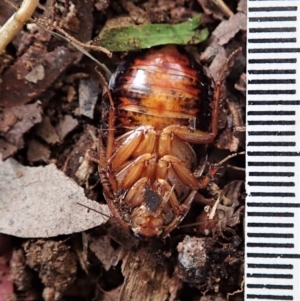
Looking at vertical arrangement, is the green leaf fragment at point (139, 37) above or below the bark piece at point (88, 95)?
above

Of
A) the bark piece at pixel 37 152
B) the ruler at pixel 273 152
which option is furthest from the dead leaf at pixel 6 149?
the ruler at pixel 273 152

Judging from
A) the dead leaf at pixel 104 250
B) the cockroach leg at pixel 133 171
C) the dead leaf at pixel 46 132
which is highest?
the dead leaf at pixel 46 132

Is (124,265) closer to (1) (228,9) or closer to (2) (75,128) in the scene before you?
(2) (75,128)

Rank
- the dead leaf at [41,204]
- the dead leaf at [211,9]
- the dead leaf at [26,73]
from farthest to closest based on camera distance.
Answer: the dead leaf at [211,9] < the dead leaf at [26,73] < the dead leaf at [41,204]

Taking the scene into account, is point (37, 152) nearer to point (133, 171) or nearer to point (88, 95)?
point (88, 95)

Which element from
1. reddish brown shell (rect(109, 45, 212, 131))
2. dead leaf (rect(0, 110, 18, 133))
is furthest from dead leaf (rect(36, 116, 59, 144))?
reddish brown shell (rect(109, 45, 212, 131))

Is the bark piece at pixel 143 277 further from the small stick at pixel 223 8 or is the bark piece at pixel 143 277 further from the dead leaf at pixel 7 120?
the small stick at pixel 223 8

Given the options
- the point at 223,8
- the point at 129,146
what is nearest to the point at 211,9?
the point at 223,8

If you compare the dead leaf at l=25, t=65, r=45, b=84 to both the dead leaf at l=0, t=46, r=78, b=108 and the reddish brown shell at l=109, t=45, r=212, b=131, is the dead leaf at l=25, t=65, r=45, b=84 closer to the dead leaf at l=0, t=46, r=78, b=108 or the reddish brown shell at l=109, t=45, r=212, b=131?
the dead leaf at l=0, t=46, r=78, b=108
